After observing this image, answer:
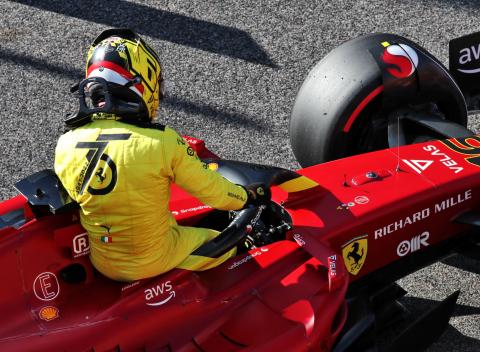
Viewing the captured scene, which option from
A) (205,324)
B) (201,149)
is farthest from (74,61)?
(205,324)

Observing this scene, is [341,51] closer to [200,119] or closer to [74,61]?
[200,119]

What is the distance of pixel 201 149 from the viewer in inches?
154

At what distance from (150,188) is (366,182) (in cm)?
126

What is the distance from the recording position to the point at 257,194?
3227 mm

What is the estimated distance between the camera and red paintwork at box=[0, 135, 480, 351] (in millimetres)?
3078

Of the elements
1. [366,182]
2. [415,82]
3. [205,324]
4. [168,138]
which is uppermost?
[168,138]

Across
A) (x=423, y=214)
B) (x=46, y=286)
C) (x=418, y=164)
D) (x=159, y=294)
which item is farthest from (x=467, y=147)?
(x=46, y=286)

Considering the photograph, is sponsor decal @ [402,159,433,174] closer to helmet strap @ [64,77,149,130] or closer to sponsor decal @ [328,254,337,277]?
sponsor decal @ [328,254,337,277]

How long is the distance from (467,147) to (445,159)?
0.52ft

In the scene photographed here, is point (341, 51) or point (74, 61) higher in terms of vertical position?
point (341, 51)

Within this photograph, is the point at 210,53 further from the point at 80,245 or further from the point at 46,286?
the point at 46,286

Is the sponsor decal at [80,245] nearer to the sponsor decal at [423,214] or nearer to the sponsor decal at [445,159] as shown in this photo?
the sponsor decal at [423,214]

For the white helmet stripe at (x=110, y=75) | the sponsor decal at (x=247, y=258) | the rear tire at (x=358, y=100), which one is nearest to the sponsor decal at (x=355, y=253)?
the sponsor decal at (x=247, y=258)

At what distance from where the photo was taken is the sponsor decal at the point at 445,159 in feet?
12.5
